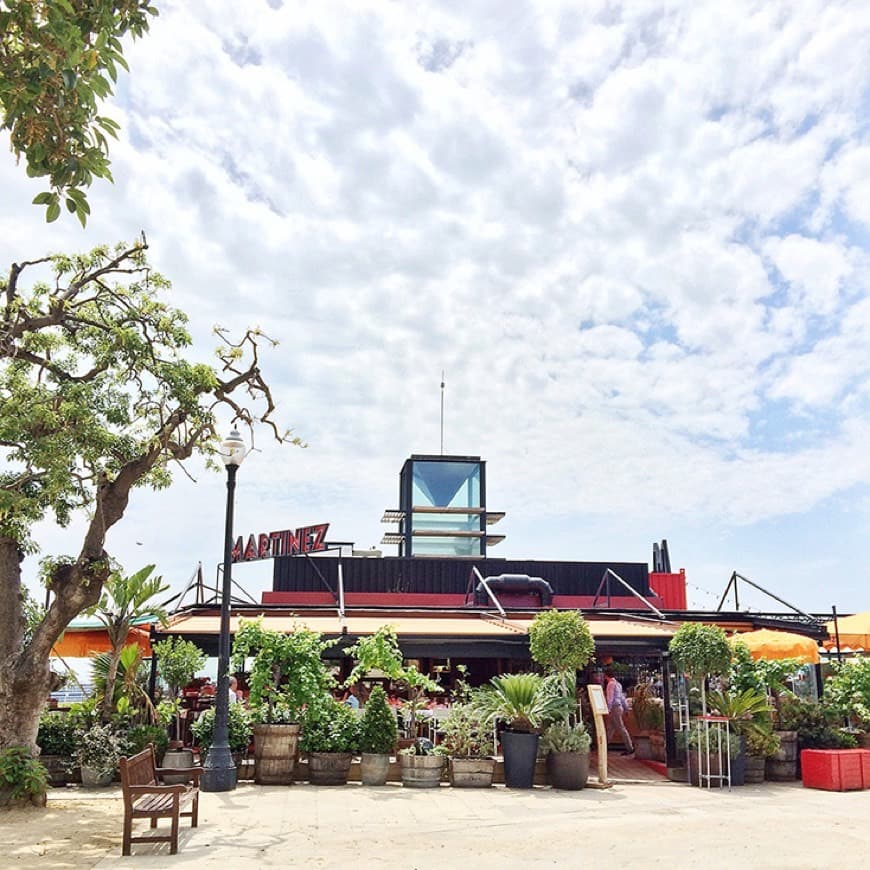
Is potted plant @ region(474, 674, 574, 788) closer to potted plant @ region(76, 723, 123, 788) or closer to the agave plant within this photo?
the agave plant

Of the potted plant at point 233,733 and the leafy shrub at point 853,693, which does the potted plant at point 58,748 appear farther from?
the leafy shrub at point 853,693

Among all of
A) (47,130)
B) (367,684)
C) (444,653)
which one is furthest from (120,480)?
(367,684)

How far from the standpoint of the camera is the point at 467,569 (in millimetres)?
25484

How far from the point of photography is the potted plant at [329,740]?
12.8 m

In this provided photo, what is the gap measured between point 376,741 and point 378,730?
0.15m

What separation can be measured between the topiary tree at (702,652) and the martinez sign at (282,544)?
50.1 feet

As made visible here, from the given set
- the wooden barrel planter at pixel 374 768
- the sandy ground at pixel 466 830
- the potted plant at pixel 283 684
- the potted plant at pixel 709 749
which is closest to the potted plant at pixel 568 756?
the sandy ground at pixel 466 830

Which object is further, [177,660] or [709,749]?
[177,660]

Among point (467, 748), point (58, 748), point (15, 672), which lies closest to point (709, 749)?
point (467, 748)

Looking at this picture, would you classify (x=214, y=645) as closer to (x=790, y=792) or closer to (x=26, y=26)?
(x=790, y=792)

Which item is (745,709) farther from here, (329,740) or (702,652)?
(329,740)

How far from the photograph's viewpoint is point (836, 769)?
1287 cm

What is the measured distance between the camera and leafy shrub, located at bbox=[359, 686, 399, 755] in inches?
512

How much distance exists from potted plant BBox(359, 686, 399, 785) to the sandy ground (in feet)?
1.36
